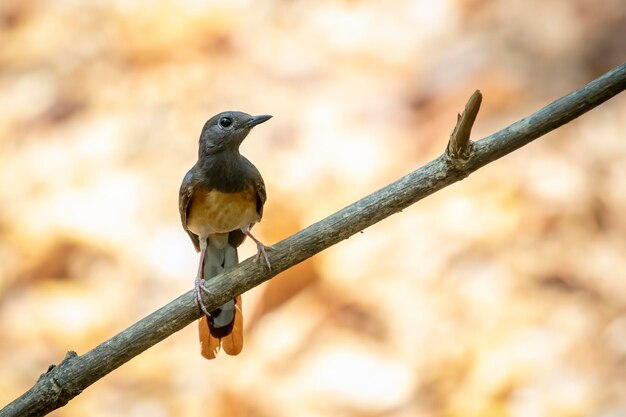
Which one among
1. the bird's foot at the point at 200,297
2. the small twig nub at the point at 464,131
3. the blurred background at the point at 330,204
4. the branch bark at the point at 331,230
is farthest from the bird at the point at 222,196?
the blurred background at the point at 330,204

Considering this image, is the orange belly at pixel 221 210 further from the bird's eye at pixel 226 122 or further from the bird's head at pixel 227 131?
the bird's eye at pixel 226 122

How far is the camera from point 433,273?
5.93 meters

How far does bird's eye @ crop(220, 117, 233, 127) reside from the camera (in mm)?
3475

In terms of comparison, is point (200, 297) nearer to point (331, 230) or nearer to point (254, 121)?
point (331, 230)

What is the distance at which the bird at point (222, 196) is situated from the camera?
3475mm

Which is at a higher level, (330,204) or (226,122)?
(330,204)

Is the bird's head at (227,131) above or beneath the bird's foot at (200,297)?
above

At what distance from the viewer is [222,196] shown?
354 centimetres

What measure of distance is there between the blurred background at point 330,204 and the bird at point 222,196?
239 centimetres

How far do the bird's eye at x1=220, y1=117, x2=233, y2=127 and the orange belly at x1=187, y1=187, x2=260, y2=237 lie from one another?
0.32 metres

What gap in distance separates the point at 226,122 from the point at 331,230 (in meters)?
0.96

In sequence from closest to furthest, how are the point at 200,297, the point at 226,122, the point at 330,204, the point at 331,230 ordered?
the point at 331,230
the point at 200,297
the point at 226,122
the point at 330,204

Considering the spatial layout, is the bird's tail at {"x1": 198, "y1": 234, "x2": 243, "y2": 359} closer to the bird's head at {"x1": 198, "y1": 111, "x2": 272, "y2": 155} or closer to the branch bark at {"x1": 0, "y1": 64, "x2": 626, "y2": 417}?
the branch bark at {"x1": 0, "y1": 64, "x2": 626, "y2": 417}

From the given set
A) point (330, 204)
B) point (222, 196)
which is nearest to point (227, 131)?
point (222, 196)
